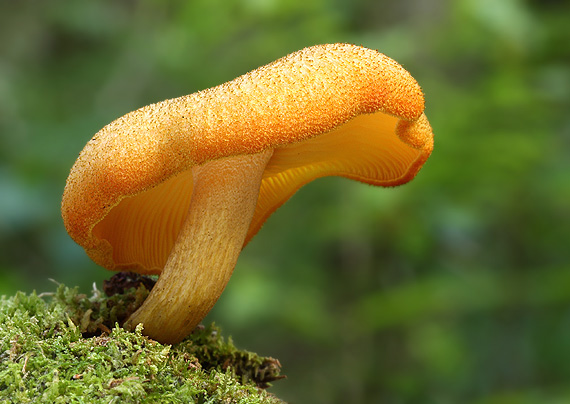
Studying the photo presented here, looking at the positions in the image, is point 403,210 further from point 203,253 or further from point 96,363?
point 96,363

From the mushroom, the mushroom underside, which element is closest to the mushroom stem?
the mushroom

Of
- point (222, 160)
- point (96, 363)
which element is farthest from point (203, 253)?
point (96, 363)

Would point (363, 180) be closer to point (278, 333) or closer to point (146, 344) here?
point (146, 344)

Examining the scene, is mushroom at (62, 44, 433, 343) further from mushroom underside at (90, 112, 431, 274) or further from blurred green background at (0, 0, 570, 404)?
blurred green background at (0, 0, 570, 404)

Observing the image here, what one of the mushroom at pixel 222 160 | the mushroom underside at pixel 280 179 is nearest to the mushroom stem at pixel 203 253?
the mushroom at pixel 222 160

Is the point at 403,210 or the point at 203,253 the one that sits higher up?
the point at 403,210

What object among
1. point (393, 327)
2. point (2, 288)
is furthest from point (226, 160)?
point (393, 327)
